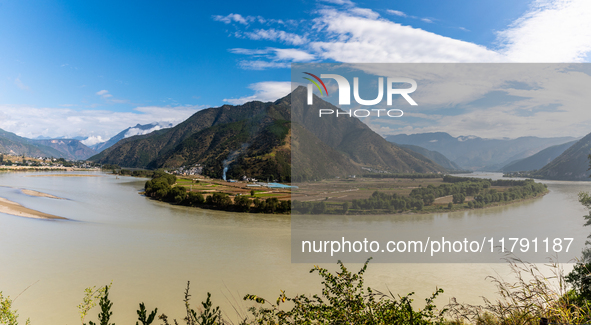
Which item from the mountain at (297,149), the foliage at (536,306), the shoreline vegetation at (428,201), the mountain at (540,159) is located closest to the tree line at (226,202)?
the shoreline vegetation at (428,201)

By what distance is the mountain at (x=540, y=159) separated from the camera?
119 ft

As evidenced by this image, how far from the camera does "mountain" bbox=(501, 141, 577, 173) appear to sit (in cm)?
3612

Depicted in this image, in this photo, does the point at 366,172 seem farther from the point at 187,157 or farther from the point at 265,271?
the point at 187,157

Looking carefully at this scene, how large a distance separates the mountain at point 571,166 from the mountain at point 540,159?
124 inches

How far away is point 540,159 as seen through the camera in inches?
1467

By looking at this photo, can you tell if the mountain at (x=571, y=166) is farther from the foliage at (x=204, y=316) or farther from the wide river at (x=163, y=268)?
the foliage at (x=204, y=316)

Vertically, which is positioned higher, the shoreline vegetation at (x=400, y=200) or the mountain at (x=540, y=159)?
the mountain at (x=540, y=159)

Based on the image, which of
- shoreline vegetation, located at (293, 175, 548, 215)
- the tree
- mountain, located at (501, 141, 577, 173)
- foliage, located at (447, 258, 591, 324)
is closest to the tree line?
shoreline vegetation, located at (293, 175, 548, 215)

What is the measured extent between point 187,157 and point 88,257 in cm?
8345

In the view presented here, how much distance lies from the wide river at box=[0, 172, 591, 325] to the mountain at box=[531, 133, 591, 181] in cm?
1192

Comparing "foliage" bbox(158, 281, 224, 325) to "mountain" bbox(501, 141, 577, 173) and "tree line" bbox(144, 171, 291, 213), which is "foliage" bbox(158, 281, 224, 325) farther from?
"mountain" bbox(501, 141, 577, 173)

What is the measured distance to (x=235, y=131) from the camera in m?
87.4

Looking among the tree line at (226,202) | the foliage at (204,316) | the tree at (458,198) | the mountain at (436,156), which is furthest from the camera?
the mountain at (436,156)

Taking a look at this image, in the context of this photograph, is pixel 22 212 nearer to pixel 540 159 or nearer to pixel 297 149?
pixel 297 149
